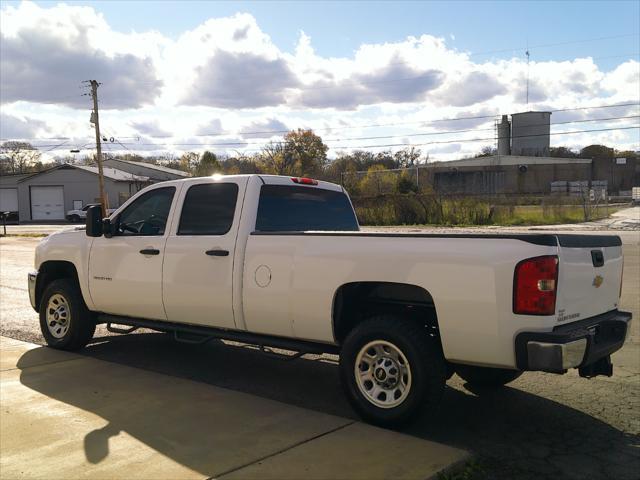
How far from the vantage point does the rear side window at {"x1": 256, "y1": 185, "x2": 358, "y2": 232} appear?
6.05m

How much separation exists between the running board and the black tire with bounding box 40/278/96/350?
32 centimetres

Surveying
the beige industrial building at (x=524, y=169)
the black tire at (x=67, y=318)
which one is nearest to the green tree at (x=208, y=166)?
the beige industrial building at (x=524, y=169)

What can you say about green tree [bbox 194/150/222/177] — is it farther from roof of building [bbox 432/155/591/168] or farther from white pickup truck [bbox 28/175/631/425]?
white pickup truck [bbox 28/175/631/425]

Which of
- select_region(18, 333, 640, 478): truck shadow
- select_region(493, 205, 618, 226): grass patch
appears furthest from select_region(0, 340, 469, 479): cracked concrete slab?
select_region(493, 205, 618, 226): grass patch

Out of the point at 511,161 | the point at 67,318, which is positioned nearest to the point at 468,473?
the point at 67,318

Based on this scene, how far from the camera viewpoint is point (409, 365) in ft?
15.0

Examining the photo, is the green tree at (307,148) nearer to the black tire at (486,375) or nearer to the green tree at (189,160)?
the green tree at (189,160)

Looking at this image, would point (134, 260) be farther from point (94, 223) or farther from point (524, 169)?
point (524, 169)

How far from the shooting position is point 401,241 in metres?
4.63

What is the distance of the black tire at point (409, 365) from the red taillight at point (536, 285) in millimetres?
802

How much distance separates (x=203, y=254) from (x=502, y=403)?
302cm

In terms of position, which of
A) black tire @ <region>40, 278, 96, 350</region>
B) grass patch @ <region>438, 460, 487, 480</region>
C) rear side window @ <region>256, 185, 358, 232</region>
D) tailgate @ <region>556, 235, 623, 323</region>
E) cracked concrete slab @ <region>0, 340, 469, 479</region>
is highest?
rear side window @ <region>256, 185, 358, 232</region>

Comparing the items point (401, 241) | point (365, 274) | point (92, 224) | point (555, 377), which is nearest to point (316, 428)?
point (365, 274)

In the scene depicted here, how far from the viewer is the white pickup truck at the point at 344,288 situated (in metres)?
4.17
